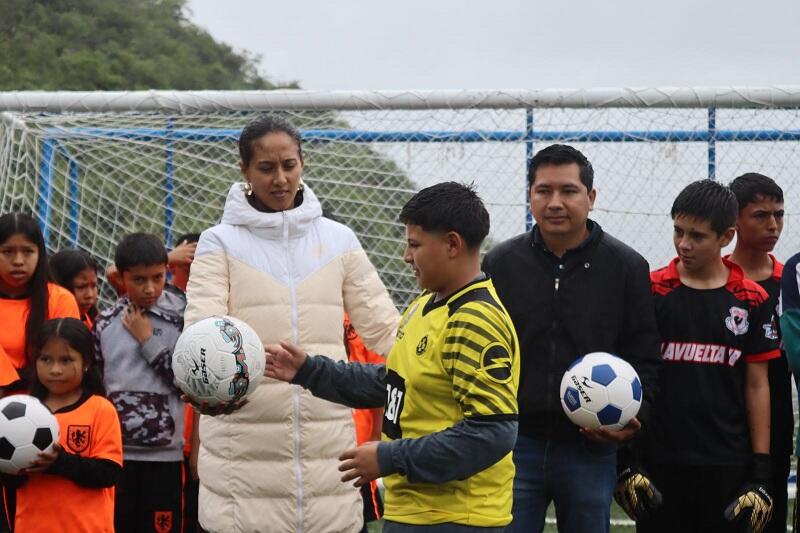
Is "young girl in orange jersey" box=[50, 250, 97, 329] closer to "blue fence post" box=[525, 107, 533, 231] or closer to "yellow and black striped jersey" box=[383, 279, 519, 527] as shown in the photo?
"blue fence post" box=[525, 107, 533, 231]

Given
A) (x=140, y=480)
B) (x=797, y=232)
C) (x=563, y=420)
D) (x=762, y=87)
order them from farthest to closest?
(x=797, y=232), (x=762, y=87), (x=140, y=480), (x=563, y=420)

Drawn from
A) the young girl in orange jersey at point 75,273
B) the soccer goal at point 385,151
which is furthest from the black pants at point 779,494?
the young girl in orange jersey at point 75,273

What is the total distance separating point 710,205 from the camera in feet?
15.0

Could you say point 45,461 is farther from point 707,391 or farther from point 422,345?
point 707,391

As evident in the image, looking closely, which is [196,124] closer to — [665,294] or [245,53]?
[665,294]

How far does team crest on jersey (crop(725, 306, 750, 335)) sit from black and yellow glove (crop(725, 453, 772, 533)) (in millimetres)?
472

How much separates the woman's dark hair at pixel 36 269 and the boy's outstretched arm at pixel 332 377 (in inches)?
66.2

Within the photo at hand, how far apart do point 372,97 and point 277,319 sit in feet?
11.7

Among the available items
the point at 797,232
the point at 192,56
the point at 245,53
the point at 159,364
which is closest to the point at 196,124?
the point at 159,364

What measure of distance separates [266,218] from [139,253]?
138 centimetres

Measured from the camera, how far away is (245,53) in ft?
84.8

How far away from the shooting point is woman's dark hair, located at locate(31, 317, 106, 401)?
16.4ft

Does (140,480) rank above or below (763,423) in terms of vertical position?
below

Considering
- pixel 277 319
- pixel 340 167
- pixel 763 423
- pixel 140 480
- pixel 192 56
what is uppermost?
pixel 192 56
